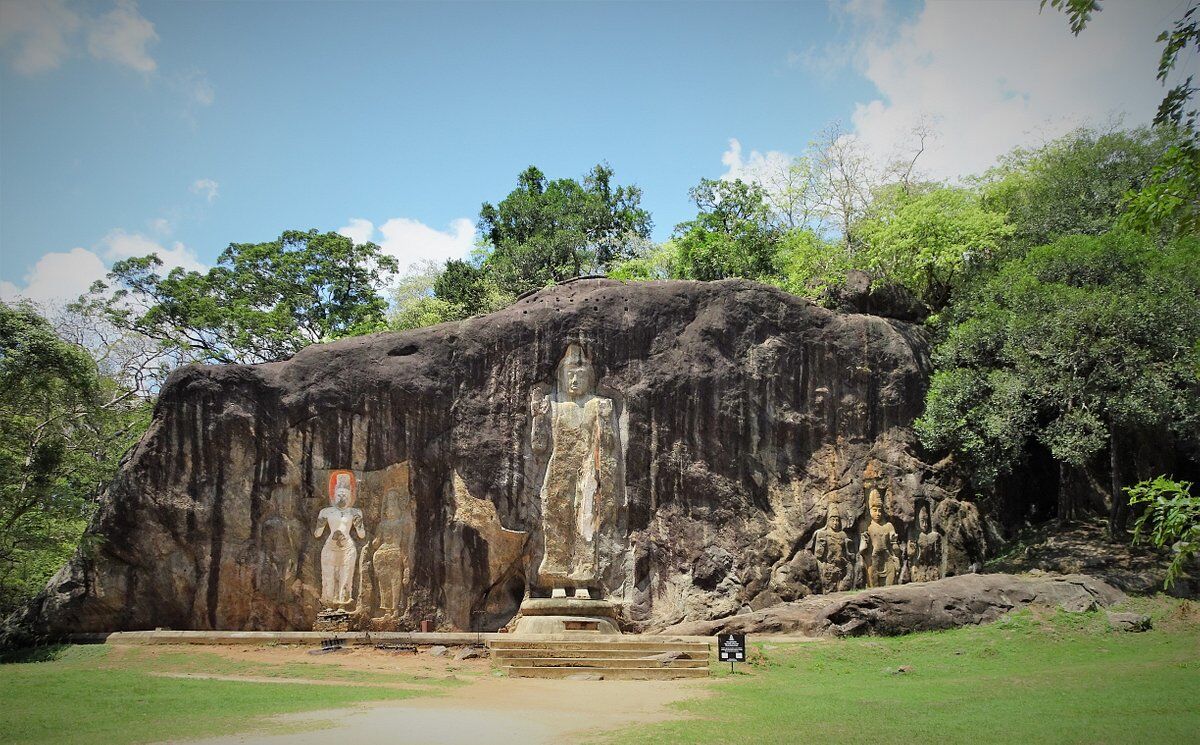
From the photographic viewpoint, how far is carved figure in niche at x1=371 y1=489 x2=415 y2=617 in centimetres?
2134

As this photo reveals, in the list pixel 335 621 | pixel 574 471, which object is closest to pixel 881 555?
pixel 574 471

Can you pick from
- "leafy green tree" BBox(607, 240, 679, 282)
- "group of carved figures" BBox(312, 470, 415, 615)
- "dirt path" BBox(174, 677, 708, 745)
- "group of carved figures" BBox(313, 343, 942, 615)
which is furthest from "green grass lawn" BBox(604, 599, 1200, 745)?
"leafy green tree" BBox(607, 240, 679, 282)

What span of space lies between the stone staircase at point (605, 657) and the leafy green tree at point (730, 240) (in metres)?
16.1

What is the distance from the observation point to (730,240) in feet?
104

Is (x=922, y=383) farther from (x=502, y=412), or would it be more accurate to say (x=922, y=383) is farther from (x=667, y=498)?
(x=502, y=412)

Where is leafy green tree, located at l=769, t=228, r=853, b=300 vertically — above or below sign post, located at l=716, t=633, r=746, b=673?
above

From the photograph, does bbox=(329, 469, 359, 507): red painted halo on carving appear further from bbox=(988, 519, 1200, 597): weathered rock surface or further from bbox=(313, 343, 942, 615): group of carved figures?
bbox=(988, 519, 1200, 597): weathered rock surface

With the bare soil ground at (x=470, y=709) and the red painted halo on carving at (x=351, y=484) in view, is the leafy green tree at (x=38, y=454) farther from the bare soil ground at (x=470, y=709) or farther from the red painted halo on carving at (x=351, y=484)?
the red painted halo on carving at (x=351, y=484)

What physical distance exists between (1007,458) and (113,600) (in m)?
19.9

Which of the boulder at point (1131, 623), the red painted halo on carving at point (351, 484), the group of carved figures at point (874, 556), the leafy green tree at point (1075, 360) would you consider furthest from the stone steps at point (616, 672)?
the leafy green tree at point (1075, 360)

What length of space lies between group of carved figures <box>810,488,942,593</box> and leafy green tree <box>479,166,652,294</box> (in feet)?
50.9

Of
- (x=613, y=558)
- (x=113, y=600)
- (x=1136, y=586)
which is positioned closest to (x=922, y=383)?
(x=1136, y=586)

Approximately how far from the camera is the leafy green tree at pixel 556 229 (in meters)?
34.2

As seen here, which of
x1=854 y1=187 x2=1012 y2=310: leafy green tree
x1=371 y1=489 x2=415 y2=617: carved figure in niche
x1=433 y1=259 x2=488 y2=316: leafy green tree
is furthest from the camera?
x1=433 y1=259 x2=488 y2=316: leafy green tree
